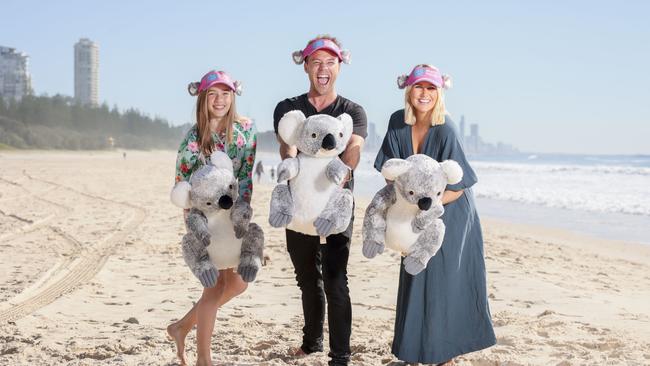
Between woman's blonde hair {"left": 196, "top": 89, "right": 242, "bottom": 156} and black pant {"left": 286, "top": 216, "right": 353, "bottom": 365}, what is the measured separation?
0.70 meters

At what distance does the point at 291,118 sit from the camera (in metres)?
3.78

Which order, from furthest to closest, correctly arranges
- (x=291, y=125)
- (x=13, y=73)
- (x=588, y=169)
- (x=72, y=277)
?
(x=13, y=73) → (x=588, y=169) → (x=72, y=277) → (x=291, y=125)

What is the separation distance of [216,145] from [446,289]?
1.58 meters

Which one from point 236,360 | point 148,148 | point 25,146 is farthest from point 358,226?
point 148,148

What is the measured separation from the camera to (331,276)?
3.87 metres

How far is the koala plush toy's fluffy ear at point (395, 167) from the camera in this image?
358 centimetres

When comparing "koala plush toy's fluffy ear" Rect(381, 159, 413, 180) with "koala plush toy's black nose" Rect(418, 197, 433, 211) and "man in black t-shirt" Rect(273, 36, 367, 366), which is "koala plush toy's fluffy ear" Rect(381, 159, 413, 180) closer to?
"koala plush toy's black nose" Rect(418, 197, 433, 211)

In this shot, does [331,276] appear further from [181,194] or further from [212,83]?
[212,83]

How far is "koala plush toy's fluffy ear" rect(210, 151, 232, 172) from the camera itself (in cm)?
371

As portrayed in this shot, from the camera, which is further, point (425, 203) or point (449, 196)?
point (449, 196)

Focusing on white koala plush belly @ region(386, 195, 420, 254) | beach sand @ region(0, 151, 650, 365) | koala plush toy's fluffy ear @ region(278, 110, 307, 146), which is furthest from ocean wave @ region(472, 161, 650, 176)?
koala plush toy's fluffy ear @ region(278, 110, 307, 146)

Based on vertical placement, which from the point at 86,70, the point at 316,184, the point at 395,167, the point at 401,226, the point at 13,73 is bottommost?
the point at 401,226

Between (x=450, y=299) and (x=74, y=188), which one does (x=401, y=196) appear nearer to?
(x=450, y=299)

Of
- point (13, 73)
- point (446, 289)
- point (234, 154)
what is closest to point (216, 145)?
point (234, 154)
